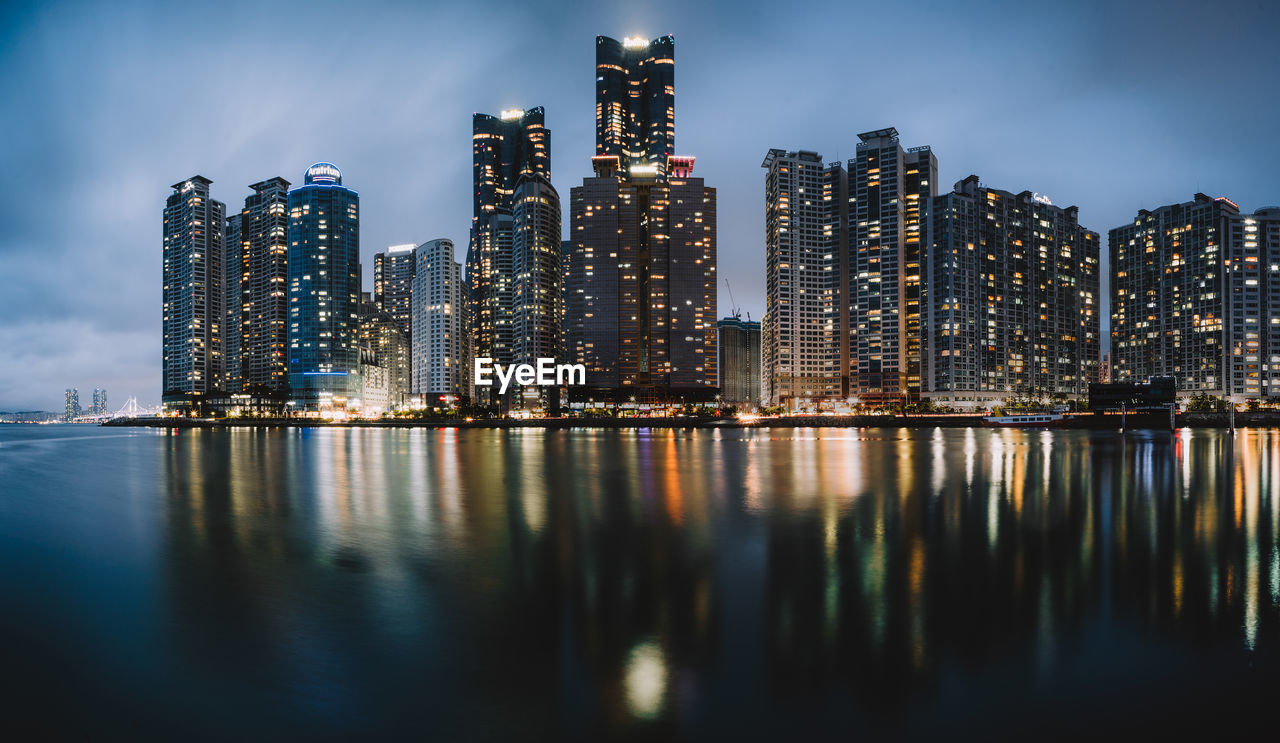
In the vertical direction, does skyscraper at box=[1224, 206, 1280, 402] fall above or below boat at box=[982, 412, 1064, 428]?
above

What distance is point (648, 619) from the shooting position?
11703 millimetres

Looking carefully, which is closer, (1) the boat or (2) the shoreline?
(2) the shoreline

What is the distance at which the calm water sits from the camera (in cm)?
807

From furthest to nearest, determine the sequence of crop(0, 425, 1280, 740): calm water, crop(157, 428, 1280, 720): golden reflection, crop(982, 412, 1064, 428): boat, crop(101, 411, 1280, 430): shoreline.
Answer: crop(982, 412, 1064, 428): boat
crop(101, 411, 1280, 430): shoreline
crop(157, 428, 1280, 720): golden reflection
crop(0, 425, 1280, 740): calm water

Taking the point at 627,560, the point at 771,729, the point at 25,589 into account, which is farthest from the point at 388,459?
the point at 771,729

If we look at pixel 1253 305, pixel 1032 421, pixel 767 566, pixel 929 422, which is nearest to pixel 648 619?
pixel 767 566

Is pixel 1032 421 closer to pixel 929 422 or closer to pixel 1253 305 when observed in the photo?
pixel 929 422

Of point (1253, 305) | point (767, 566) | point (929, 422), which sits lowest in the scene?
point (929, 422)

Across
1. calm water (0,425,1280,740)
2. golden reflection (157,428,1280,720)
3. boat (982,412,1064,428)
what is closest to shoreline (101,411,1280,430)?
boat (982,412,1064,428)

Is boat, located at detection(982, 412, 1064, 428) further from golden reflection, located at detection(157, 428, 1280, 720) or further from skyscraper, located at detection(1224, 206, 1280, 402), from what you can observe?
golden reflection, located at detection(157, 428, 1280, 720)

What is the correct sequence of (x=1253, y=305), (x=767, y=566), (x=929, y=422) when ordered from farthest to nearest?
1. (x=1253, y=305)
2. (x=929, y=422)
3. (x=767, y=566)

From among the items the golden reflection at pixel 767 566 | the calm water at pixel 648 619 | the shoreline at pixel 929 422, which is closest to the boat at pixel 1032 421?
the shoreline at pixel 929 422

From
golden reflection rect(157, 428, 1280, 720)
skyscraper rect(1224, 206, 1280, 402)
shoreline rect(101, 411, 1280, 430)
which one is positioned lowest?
shoreline rect(101, 411, 1280, 430)

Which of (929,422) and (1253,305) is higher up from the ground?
(1253,305)
